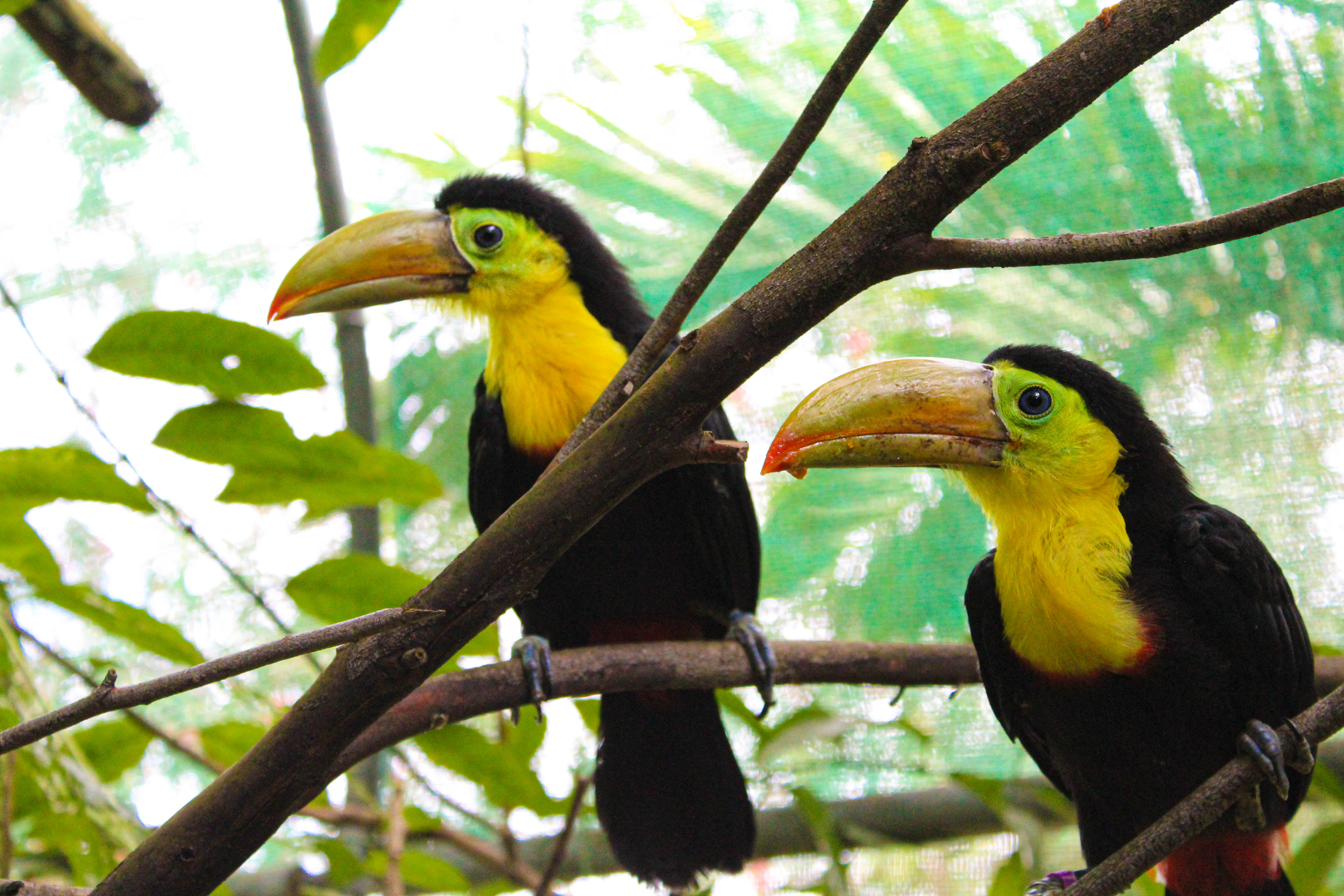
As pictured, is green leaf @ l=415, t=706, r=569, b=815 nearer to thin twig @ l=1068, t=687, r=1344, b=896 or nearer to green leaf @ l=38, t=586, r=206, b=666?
green leaf @ l=38, t=586, r=206, b=666

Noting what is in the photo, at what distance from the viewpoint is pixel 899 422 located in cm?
149

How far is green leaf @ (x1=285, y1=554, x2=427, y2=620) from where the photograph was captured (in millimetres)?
1572

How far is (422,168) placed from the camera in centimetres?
263

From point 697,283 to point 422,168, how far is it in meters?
1.72

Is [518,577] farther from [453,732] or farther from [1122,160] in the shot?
[1122,160]

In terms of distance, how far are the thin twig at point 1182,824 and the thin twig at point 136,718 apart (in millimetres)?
1195

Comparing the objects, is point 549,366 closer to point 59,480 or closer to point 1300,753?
point 59,480

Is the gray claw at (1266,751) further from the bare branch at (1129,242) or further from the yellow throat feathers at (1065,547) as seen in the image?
the bare branch at (1129,242)

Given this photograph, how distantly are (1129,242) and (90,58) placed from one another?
6.17 ft

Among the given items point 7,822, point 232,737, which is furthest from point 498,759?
point 7,822

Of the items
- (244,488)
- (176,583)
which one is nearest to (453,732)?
(244,488)

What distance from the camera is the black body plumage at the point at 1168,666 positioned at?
149 cm

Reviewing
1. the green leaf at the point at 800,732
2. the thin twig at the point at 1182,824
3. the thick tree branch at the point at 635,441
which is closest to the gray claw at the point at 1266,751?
the thin twig at the point at 1182,824

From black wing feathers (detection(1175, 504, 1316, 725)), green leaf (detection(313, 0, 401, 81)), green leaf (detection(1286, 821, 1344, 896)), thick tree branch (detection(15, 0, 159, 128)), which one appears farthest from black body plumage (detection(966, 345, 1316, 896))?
thick tree branch (detection(15, 0, 159, 128))
